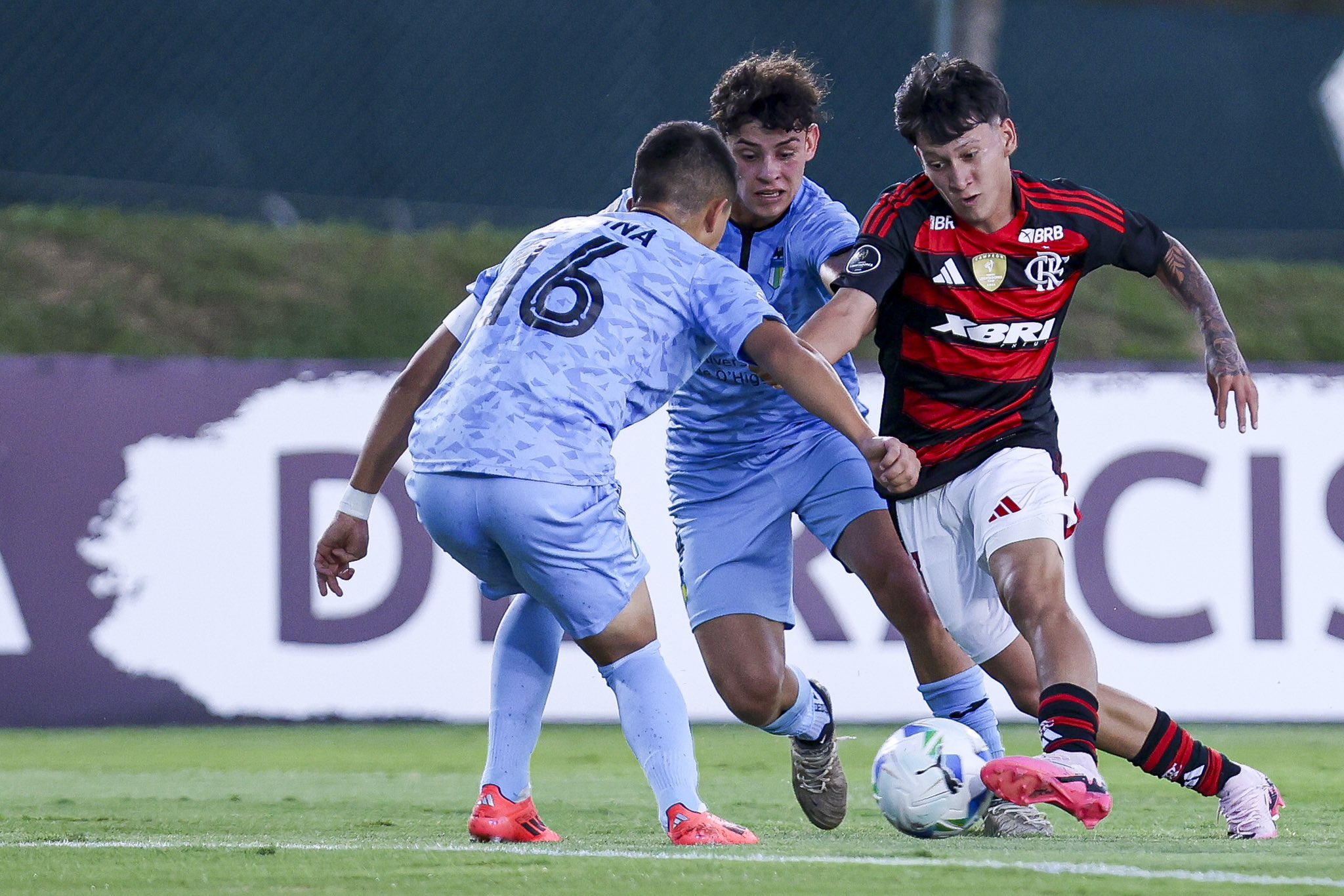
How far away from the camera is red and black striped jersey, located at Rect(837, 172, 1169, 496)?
457 centimetres

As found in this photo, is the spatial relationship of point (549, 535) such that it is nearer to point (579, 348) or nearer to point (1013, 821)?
point (579, 348)

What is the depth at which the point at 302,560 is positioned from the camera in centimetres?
808

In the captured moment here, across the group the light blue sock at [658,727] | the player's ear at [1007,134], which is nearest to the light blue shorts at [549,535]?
the light blue sock at [658,727]

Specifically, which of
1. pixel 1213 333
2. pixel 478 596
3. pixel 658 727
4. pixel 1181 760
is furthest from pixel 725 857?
pixel 478 596

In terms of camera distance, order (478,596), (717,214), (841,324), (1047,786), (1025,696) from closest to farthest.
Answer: (1047,786) → (717,214) → (841,324) → (1025,696) → (478,596)

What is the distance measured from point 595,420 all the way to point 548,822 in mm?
1572

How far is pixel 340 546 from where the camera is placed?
4.43 meters

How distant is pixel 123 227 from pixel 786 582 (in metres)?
7.21

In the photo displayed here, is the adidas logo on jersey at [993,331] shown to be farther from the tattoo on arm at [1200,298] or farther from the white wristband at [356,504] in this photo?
the white wristband at [356,504]

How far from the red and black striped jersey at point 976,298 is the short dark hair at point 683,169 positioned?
1.67 feet

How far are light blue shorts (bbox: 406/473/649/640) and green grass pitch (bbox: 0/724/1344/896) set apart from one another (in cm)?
56

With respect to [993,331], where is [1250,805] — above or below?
below

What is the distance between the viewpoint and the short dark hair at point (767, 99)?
4961mm

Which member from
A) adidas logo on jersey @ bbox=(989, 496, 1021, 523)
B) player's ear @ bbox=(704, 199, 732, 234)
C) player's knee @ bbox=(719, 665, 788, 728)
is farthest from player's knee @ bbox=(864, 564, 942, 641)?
player's ear @ bbox=(704, 199, 732, 234)
